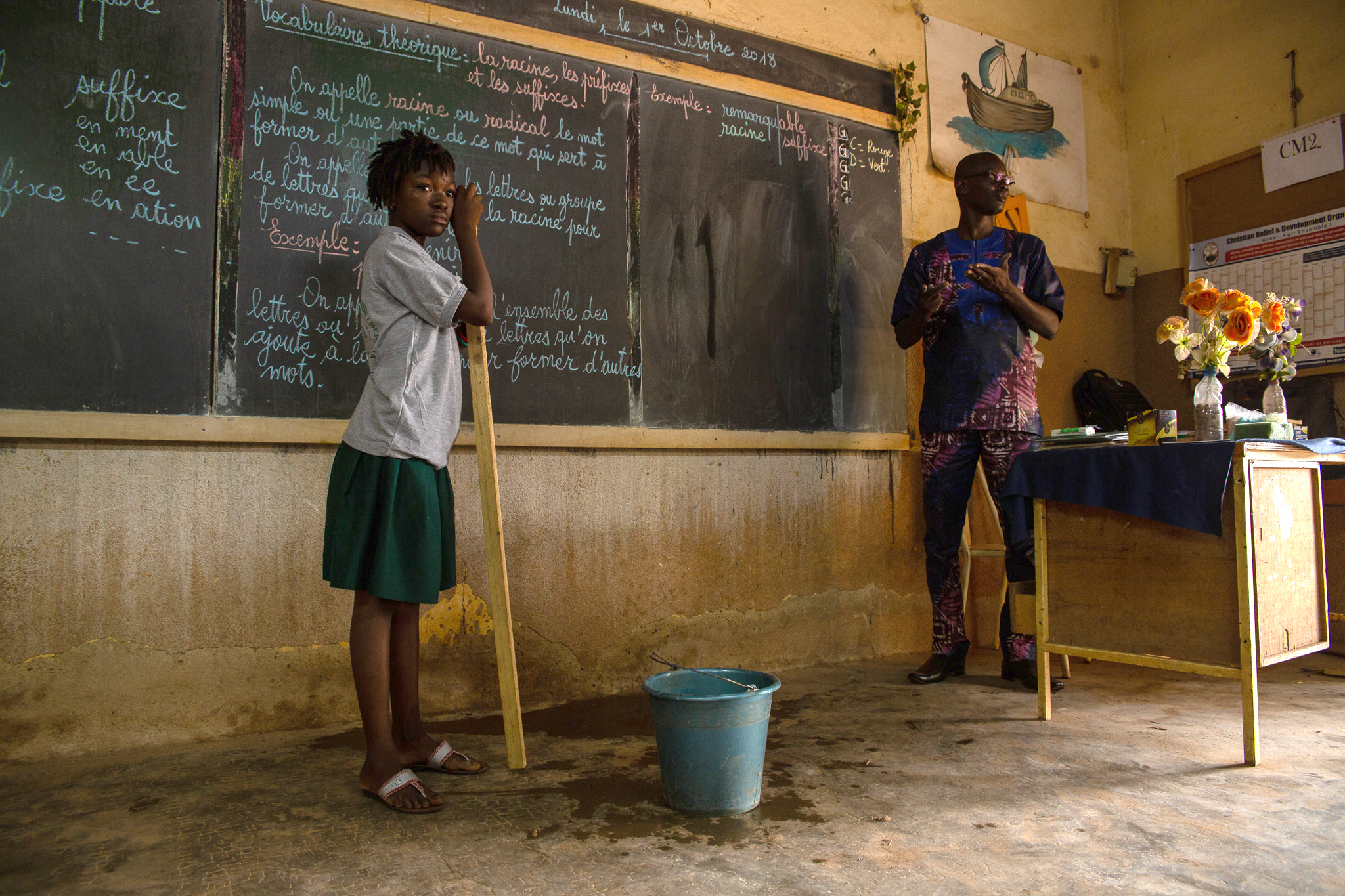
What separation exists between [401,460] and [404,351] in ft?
0.90

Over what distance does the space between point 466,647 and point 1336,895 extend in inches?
93.4

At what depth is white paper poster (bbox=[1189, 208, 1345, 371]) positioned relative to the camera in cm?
374

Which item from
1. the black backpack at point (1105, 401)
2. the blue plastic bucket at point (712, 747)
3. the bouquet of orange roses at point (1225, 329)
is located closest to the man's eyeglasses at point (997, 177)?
the bouquet of orange roses at point (1225, 329)

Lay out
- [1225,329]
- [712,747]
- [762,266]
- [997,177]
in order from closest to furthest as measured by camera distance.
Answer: [712,747], [1225,329], [997,177], [762,266]

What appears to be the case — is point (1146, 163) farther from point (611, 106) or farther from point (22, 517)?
point (22, 517)

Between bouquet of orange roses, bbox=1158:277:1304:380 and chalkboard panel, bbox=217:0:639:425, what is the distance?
6.36 ft

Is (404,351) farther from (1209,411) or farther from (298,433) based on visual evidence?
(1209,411)

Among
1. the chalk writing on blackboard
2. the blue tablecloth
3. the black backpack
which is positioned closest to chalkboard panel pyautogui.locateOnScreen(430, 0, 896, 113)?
the chalk writing on blackboard

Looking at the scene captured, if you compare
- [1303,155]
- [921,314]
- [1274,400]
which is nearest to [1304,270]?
[1303,155]

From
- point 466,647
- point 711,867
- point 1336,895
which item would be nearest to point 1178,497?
point 1336,895

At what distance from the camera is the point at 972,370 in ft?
10.1

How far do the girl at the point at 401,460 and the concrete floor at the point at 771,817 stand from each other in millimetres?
236

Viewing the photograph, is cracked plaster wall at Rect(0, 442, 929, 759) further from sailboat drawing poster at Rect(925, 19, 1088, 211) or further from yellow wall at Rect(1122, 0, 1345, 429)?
yellow wall at Rect(1122, 0, 1345, 429)

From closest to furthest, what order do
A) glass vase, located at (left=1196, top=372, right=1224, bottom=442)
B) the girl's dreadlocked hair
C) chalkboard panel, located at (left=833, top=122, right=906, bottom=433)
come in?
the girl's dreadlocked hair < glass vase, located at (left=1196, top=372, right=1224, bottom=442) < chalkboard panel, located at (left=833, top=122, right=906, bottom=433)
